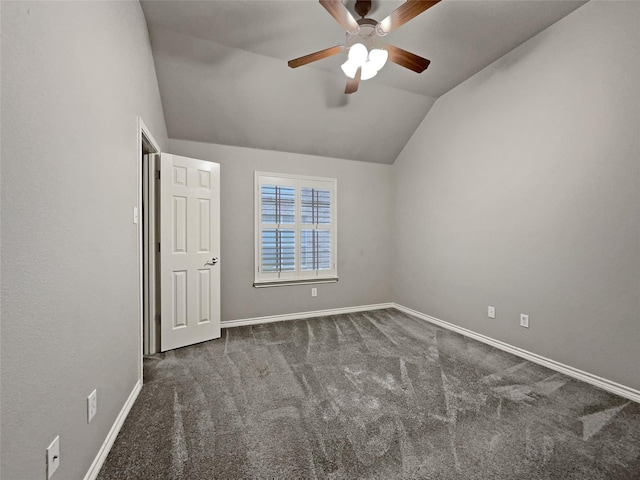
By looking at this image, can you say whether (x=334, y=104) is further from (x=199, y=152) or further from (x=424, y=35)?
(x=199, y=152)

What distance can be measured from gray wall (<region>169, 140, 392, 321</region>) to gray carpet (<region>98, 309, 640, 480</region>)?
1007 mm

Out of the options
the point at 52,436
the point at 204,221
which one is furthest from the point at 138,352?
the point at 204,221

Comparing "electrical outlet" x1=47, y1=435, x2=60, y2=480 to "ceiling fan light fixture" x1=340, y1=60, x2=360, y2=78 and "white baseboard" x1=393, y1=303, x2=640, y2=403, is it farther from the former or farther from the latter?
"white baseboard" x1=393, y1=303, x2=640, y2=403

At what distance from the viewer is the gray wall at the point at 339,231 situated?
352 cm

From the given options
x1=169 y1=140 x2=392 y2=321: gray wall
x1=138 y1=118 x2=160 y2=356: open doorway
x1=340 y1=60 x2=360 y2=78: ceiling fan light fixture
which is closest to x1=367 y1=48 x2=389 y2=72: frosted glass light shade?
x1=340 y1=60 x2=360 y2=78: ceiling fan light fixture

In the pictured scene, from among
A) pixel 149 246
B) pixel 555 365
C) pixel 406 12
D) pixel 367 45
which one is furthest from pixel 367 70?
pixel 555 365

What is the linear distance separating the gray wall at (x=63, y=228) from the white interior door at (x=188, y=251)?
0.94m

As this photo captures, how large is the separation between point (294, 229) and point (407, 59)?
7.78 feet

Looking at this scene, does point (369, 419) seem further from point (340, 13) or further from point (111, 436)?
point (340, 13)

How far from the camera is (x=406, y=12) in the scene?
5.62ft

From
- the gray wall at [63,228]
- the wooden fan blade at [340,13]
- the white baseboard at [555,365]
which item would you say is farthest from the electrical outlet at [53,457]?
the white baseboard at [555,365]

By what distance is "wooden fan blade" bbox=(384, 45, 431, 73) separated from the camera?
2.09 metres

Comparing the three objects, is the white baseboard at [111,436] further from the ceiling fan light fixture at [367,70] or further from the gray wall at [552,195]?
the gray wall at [552,195]

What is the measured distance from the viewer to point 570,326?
2301mm
